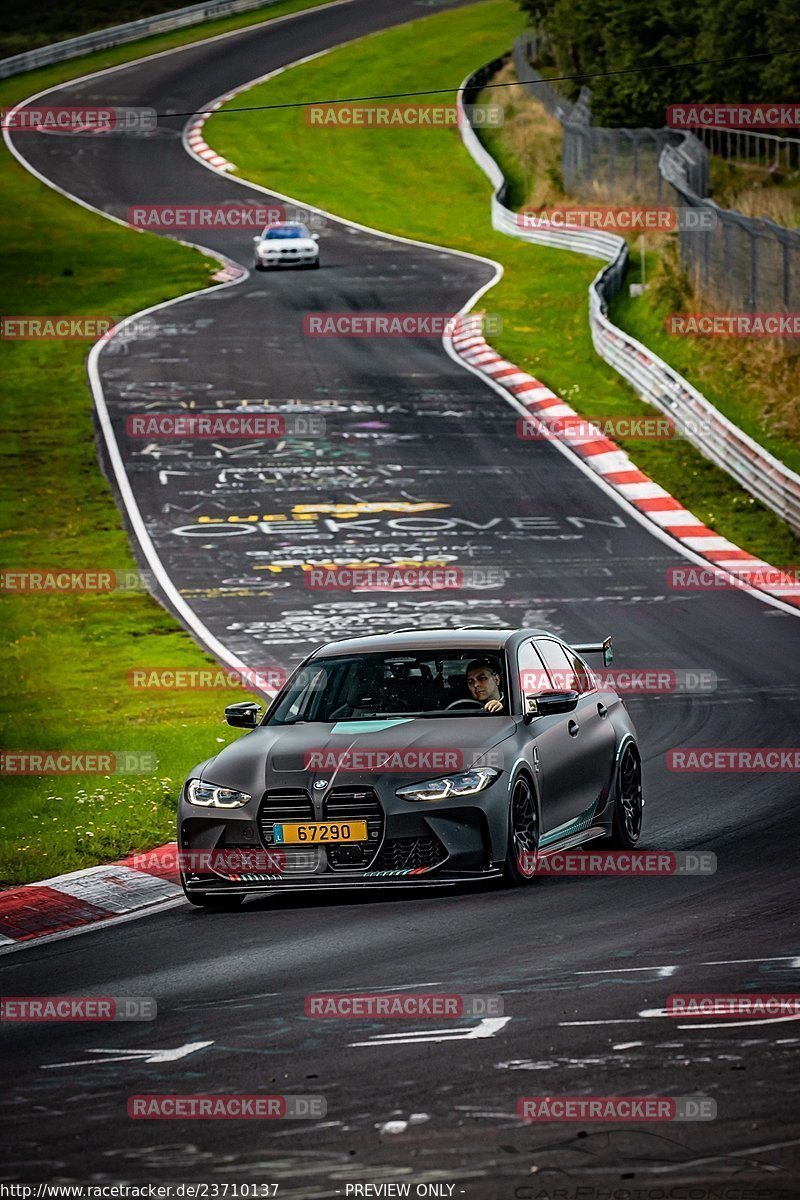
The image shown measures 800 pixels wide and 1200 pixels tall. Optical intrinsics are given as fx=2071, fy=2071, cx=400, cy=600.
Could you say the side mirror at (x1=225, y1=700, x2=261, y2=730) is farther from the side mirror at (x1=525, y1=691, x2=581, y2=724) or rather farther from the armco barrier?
the armco barrier

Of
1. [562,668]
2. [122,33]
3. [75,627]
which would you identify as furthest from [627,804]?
[122,33]

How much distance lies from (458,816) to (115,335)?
112 feet

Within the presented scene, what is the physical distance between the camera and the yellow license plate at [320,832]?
440 inches

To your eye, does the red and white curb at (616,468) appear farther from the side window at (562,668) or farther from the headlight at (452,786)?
the headlight at (452,786)

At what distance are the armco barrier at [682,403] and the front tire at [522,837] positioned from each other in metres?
16.3

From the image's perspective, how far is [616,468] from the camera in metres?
31.6

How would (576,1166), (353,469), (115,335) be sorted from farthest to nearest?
(115,335)
(353,469)
(576,1166)

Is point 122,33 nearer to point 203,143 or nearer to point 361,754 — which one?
point 203,143

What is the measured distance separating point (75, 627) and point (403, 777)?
1348cm

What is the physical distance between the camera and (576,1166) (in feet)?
20.8

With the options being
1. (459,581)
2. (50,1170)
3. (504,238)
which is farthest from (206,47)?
(50,1170)

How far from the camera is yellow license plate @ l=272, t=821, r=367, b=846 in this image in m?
11.2

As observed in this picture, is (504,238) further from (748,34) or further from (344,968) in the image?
(344,968)

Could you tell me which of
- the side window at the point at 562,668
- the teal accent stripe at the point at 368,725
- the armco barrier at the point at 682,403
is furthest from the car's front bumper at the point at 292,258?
the teal accent stripe at the point at 368,725
